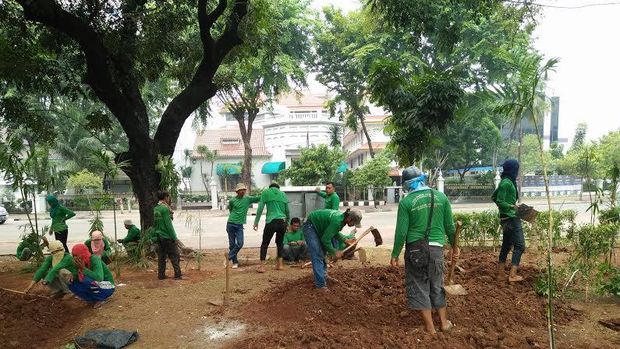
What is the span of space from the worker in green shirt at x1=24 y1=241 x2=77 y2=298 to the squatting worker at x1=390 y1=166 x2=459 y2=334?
411cm

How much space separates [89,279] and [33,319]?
722 mm

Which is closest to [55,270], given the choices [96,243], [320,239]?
[96,243]

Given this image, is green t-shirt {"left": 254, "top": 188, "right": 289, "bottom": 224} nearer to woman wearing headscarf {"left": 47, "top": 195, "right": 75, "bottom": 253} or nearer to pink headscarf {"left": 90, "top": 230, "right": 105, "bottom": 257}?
pink headscarf {"left": 90, "top": 230, "right": 105, "bottom": 257}

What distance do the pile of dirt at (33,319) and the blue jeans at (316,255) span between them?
298 centimetres

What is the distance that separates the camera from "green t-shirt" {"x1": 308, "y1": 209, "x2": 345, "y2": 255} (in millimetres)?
5586

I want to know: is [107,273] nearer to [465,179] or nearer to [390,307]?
[390,307]

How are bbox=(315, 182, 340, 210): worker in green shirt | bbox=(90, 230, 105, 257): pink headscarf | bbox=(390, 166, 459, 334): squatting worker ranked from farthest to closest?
bbox=(315, 182, 340, 210): worker in green shirt, bbox=(90, 230, 105, 257): pink headscarf, bbox=(390, 166, 459, 334): squatting worker

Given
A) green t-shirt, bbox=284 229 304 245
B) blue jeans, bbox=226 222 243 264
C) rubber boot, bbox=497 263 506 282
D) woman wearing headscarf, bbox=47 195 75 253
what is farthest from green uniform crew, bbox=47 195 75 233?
rubber boot, bbox=497 263 506 282

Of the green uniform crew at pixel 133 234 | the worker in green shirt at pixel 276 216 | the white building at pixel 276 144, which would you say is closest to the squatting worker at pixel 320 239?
the worker in green shirt at pixel 276 216

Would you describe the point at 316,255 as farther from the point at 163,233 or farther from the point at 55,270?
the point at 55,270

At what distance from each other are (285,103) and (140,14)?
33.0m

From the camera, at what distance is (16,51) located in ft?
29.2

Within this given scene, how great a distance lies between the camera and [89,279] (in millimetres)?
5664

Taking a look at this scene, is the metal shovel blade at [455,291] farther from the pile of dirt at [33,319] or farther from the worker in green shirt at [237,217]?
the pile of dirt at [33,319]
